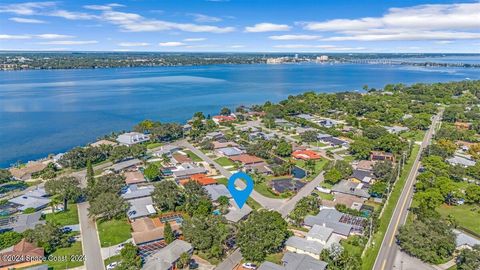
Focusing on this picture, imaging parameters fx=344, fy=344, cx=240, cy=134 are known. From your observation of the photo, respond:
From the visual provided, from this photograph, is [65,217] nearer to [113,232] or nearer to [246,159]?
[113,232]

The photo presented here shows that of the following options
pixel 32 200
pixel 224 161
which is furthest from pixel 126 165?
pixel 224 161

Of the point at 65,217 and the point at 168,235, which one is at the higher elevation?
the point at 168,235

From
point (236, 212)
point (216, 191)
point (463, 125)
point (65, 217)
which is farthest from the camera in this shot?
point (463, 125)

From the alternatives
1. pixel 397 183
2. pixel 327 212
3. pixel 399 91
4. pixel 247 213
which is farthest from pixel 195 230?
pixel 399 91

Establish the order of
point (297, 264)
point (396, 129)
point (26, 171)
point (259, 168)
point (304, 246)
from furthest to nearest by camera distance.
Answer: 1. point (396, 129)
2. point (259, 168)
3. point (26, 171)
4. point (304, 246)
5. point (297, 264)

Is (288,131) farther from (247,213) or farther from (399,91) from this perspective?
(399,91)

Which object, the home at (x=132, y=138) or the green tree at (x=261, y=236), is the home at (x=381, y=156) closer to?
the green tree at (x=261, y=236)

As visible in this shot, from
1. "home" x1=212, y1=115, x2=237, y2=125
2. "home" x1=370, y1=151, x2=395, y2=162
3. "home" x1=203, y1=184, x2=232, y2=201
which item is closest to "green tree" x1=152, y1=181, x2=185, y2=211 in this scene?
"home" x1=203, y1=184, x2=232, y2=201
